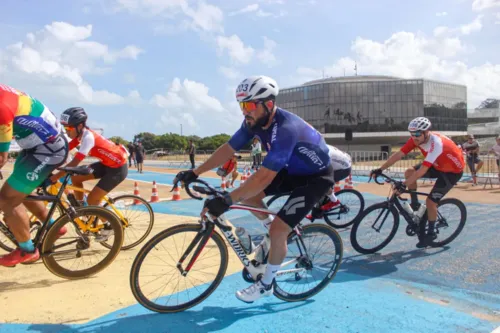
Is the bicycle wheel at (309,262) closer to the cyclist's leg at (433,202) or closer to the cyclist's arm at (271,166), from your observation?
the cyclist's arm at (271,166)

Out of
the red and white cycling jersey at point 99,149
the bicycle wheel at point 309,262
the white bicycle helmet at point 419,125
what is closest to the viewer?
the bicycle wheel at point 309,262

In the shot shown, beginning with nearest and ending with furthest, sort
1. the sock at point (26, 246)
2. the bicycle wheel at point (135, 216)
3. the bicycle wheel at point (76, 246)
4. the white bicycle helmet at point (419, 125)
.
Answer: the sock at point (26, 246) → the bicycle wheel at point (76, 246) → the white bicycle helmet at point (419, 125) → the bicycle wheel at point (135, 216)

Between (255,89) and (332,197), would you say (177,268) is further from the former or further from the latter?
(332,197)

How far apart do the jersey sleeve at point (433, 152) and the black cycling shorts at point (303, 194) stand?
94.8 inches

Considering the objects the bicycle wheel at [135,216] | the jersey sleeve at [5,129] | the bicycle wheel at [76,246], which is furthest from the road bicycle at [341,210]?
the jersey sleeve at [5,129]

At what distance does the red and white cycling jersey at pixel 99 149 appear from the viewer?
5286 mm

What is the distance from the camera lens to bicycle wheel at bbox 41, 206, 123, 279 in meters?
4.37

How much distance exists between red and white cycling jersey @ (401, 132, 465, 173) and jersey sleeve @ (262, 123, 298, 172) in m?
3.09

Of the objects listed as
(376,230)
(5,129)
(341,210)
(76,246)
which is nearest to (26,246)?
(76,246)

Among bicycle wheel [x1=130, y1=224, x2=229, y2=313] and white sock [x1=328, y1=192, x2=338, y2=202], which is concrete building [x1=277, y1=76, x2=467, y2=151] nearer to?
white sock [x1=328, y1=192, x2=338, y2=202]

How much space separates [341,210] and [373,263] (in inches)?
78.6

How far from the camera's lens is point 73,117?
5230 millimetres

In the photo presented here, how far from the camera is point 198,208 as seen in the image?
388 inches

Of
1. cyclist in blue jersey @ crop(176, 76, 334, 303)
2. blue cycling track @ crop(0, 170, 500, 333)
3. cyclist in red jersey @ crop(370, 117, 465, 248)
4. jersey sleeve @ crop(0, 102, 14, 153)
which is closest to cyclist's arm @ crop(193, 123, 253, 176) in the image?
cyclist in blue jersey @ crop(176, 76, 334, 303)
